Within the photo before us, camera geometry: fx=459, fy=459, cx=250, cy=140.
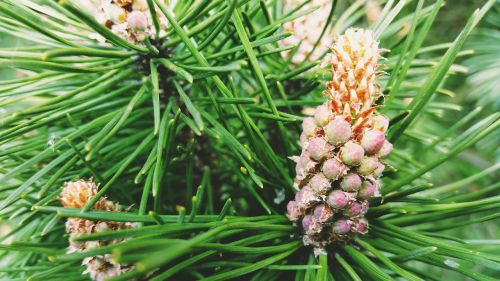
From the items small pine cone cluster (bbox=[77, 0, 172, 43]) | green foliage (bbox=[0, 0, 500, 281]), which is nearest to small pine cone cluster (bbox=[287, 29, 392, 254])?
green foliage (bbox=[0, 0, 500, 281])

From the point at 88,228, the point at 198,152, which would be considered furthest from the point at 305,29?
the point at 88,228

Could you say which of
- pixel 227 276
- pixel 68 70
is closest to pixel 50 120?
pixel 68 70

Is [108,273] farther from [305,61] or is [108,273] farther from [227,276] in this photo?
[305,61]

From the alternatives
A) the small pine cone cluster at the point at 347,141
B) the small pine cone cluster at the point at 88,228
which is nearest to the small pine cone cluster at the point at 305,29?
the small pine cone cluster at the point at 347,141

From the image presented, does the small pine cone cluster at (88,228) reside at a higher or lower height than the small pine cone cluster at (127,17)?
lower

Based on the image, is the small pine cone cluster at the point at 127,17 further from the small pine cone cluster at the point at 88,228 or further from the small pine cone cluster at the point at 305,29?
the small pine cone cluster at the point at 305,29

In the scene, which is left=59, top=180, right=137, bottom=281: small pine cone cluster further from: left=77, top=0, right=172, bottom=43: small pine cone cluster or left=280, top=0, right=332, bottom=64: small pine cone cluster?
left=280, top=0, right=332, bottom=64: small pine cone cluster
